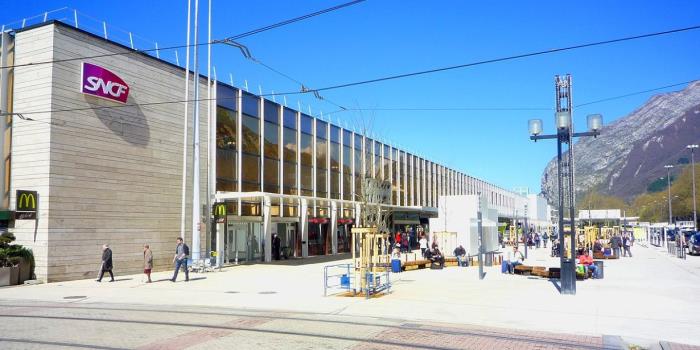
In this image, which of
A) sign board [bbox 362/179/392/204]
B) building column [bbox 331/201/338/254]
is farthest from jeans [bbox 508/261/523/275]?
building column [bbox 331/201/338/254]

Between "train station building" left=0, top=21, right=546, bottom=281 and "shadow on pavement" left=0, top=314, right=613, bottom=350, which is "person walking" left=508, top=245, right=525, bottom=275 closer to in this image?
"train station building" left=0, top=21, right=546, bottom=281

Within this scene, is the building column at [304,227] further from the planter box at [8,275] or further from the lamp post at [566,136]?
the lamp post at [566,136]

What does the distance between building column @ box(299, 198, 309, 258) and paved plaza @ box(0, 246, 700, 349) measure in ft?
44.3

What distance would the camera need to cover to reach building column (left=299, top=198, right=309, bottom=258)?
1431 inches

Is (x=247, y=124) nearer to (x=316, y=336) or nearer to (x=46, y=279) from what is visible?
(x=46, y=279)

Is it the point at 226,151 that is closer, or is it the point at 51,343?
the point at 51,343

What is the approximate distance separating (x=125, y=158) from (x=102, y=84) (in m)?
3.28

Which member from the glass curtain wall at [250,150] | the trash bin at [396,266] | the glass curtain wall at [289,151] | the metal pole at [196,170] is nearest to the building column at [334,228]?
the glass curtain wall at [289,151]

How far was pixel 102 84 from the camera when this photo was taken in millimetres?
23906

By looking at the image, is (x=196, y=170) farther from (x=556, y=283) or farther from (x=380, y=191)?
(x=556, y=283)

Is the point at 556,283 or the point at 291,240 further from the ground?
the point at 291,240

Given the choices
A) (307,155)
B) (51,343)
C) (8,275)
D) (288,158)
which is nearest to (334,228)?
(307,155)

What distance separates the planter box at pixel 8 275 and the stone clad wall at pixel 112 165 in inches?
40.8

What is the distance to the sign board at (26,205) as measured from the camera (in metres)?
21.0
